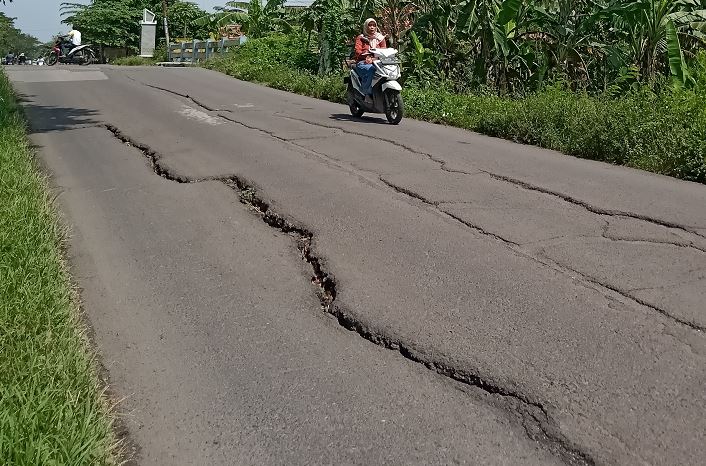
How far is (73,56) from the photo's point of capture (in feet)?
94.8

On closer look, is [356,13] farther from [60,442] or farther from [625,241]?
[60,442]

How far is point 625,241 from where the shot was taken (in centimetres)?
500

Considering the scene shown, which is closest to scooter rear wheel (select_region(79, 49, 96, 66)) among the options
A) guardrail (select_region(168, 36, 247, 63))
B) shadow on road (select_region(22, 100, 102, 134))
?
guardrail (select_region(168, 36, 247, 63))

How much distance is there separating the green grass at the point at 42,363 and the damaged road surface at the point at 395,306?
0.62ft

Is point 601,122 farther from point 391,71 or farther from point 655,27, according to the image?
point 655,27

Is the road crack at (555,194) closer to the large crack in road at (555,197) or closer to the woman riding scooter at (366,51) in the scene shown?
the large crack in road at (555,197)

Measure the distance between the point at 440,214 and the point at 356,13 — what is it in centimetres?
1546

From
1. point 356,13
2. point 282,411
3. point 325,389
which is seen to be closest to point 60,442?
point 282,411

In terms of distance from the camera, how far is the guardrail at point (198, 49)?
91.9 feet

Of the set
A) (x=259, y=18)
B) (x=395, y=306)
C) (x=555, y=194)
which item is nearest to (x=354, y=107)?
(x=555, y=194)

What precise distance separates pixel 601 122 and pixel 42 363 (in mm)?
7393

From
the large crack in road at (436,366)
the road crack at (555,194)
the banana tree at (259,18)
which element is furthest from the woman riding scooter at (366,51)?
the banana tree at (259,18)

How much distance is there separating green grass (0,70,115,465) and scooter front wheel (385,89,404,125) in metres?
6.42

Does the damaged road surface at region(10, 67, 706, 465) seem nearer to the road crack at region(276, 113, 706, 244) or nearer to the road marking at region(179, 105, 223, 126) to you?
the road crack at region(276, 113, 706, 244)
